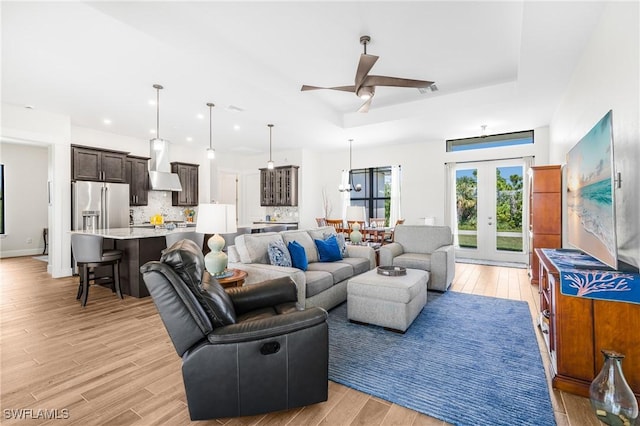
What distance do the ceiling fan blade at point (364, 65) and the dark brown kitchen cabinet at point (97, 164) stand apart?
5.48 meters

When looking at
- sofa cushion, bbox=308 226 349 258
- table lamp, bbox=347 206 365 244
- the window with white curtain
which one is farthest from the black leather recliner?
the window with white curtain

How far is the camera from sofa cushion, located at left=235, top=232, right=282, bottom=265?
134 inches

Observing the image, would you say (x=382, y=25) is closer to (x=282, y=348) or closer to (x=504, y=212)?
(x=282, y=348)

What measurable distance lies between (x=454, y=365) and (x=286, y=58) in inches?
150

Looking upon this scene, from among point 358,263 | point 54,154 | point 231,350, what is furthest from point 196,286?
point 54,154

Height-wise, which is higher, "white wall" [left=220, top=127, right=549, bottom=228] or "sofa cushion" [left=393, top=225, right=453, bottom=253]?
"white wall" [left=220, top=127, right=549, bottom=228]

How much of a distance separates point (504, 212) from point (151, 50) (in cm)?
708

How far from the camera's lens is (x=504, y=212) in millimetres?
6719

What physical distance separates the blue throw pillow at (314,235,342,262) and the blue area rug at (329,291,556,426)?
33.9 inches

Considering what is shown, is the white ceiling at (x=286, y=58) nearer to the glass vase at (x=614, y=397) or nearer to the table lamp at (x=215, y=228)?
the table lamp at (x=215, y=228)

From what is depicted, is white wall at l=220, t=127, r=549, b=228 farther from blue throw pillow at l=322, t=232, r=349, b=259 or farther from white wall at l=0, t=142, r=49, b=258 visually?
white wall at l=0, t=142, r=49, b=258

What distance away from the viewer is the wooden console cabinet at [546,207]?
4445 mm

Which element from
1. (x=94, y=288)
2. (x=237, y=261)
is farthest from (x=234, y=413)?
(x=94, y=288)

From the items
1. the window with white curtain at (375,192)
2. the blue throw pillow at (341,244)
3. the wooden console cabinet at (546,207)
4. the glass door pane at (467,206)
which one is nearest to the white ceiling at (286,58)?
the wooden console cabinet at (546,207)
